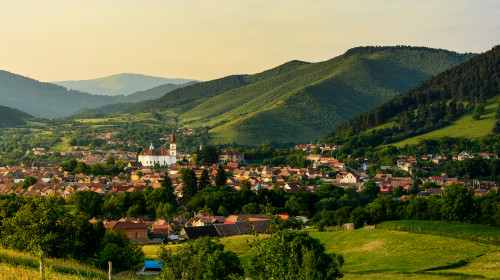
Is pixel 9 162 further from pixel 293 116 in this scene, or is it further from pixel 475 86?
pixel 475 86

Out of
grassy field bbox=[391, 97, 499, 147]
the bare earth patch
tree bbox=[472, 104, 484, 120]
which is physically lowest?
the bare earth patch

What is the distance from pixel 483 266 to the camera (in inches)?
1363

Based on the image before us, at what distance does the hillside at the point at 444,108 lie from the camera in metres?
124

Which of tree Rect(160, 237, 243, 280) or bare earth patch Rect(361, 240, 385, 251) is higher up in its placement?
tree Rect(160, 237, 243, 280)

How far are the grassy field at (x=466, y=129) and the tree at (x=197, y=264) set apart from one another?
305ft

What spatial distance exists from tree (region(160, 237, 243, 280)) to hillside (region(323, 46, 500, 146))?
95.5 meters

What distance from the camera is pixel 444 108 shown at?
438ft

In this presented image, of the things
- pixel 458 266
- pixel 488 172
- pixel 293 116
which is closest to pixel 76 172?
pixel 488 172

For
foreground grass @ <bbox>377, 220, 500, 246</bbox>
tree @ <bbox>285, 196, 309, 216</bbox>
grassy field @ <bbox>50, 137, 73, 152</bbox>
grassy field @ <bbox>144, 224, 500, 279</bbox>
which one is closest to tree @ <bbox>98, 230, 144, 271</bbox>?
grassy field @ <bbox>144, 224, 500, 279</bbox>

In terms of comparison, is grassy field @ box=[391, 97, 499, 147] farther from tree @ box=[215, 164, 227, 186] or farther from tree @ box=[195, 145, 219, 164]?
tree @ box=[215, 164, 227, 186]

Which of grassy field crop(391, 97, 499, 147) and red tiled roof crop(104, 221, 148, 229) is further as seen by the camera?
grassy field crop(391, 97, 499, 147)

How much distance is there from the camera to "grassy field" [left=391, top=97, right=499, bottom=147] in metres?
117

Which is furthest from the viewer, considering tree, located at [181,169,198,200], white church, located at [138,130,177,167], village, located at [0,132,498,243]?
white church, located at [138,130,177,167]

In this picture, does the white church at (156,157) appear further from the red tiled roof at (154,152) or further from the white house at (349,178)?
the white house at (349,178)
